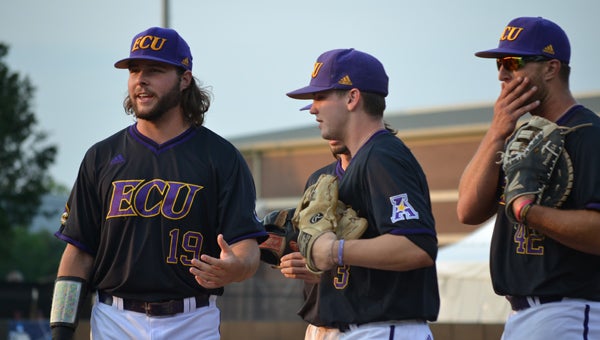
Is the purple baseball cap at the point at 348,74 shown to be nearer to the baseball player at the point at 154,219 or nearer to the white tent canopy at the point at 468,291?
the baseball player at the point at 154,219

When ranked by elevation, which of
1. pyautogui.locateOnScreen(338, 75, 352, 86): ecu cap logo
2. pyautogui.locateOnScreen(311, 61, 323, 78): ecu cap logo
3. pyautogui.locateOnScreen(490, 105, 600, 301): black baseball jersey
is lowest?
pyautogui.locateOnScreen(490, 105, 600, 301): black baseball jersey

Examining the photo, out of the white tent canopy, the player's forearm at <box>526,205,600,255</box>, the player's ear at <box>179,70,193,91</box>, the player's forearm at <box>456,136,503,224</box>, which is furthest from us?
the white tent canopy

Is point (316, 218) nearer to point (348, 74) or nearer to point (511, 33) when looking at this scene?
point (348, 74)

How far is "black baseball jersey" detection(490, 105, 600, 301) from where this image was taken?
5066 millimetres

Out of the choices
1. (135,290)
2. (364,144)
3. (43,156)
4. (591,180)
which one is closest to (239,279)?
(135,290)

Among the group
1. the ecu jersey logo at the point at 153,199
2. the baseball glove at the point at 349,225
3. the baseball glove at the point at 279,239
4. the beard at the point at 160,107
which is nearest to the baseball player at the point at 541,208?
the baseball glove at the point at 349,225

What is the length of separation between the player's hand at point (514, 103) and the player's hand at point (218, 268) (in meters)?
1.57

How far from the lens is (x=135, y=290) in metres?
5.74

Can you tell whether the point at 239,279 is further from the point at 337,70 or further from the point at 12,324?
the point at 12,324

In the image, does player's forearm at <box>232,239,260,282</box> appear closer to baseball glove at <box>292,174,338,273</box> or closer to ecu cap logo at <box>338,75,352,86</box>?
baseball glove at <box>292,174,338,273</box>

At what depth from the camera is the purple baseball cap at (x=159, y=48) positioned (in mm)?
5941

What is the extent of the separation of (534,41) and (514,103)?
363 mm

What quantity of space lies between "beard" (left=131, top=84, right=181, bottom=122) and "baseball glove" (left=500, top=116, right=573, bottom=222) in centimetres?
203

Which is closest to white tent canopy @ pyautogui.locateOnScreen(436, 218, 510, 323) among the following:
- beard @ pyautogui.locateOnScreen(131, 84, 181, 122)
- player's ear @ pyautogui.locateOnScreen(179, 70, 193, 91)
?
player's ear @ pyautogui.locateOnScreen(179, 70, 193, 91)
